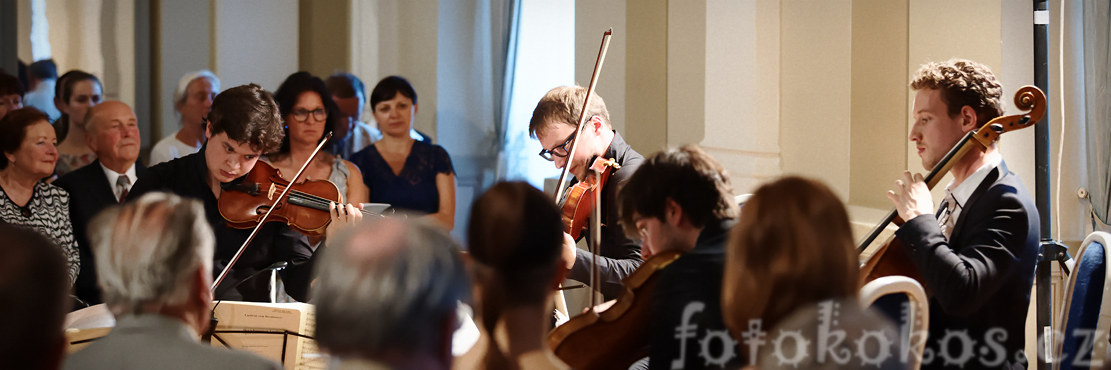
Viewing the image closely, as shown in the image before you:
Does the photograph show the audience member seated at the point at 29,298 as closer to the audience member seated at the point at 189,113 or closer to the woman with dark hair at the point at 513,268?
the woman with dark hair at the point at 513,268

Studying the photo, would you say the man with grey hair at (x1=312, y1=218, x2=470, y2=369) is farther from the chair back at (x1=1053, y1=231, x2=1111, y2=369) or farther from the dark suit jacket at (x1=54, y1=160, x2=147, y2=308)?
the dark suit jacket at (x1=54, y1=160, x2=147, y2=308)

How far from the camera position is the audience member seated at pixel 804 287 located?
1.27 meters

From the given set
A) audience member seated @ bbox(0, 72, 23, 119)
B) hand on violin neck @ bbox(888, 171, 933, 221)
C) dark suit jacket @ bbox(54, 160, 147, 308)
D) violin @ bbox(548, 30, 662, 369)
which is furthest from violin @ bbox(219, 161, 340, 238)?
audience member seated @ bbox(0, 72, 23, 119)

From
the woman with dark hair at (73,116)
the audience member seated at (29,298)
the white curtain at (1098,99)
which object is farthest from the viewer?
the woman with dark hair at (73,116)

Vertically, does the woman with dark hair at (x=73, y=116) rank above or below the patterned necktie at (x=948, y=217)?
above

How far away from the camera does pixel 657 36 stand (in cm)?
455

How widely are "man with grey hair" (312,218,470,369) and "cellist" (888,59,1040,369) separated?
1.21 meters

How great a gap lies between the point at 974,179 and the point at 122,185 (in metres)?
3.00

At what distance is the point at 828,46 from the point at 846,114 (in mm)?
286

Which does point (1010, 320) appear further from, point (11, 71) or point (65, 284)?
point (11, 71)

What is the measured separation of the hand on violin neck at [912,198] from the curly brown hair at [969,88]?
0.20 meters

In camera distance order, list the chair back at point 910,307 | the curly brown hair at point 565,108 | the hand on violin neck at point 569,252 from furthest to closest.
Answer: the curly brown hair at point 565,108, the hand on violin neck at point 569,252, the chair back at point 910,307

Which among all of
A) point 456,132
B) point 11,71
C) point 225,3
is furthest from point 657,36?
point 11,71

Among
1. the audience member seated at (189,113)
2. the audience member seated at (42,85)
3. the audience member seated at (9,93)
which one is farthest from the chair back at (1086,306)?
the audience member seated at (42,85)
